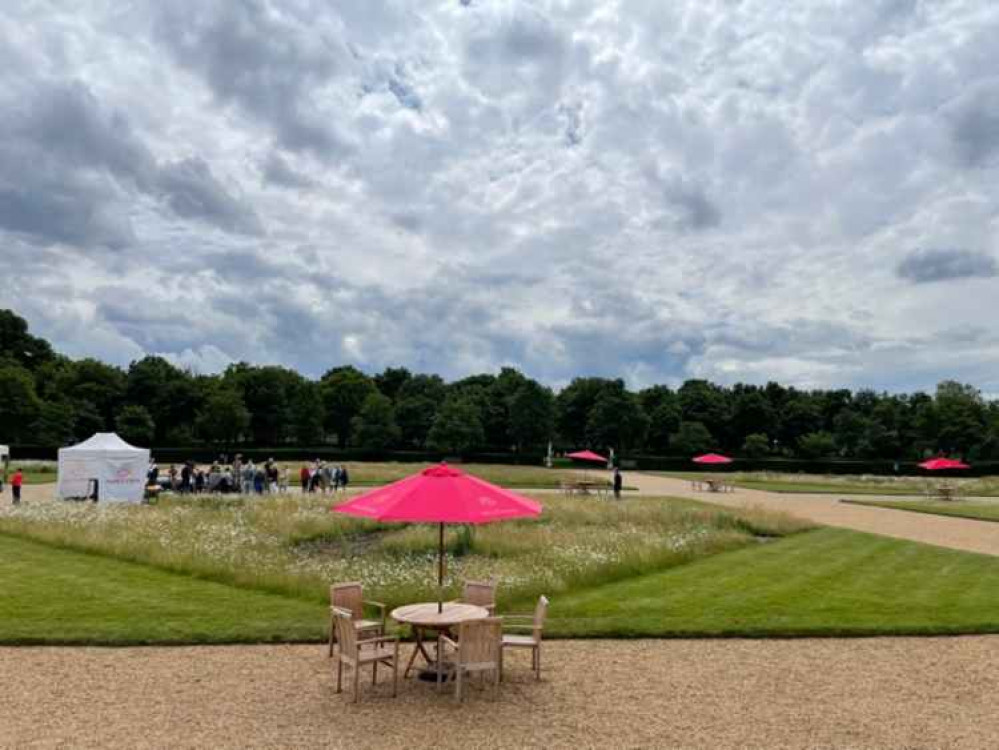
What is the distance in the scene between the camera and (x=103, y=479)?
3011cm

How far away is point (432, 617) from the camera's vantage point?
9492 millimetres

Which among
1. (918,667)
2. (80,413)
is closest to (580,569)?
(918,667)

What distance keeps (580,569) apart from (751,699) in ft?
23.5

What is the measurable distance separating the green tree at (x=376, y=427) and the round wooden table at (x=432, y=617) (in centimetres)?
7875

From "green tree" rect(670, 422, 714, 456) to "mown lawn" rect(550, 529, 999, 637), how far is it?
6870 cm

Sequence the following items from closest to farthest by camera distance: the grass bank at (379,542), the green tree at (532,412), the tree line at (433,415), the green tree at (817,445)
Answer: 1. the grass bank at (379,542)
2. the tree line at (433,415)
3. the green tree at (532,412)
4. the green tree at (817,445)

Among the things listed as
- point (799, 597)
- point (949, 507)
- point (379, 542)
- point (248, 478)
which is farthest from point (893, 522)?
point (248, 478)

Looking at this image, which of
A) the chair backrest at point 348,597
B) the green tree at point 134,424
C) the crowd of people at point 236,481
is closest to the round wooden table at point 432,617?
the chair backrest at point 348,597

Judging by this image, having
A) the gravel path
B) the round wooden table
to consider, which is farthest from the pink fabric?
the gravel path

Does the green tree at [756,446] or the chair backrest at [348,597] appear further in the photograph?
the green tree at [756,446]

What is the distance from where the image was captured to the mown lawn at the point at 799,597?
40.8 ft

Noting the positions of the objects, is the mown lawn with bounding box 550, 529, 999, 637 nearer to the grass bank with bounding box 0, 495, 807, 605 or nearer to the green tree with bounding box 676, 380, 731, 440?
the grass bank with bounding box 0, 495, 807, 605

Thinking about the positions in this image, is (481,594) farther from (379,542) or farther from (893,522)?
(893,522)

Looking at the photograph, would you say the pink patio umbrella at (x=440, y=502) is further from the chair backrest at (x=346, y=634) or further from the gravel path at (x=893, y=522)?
the gravel path at (x=893, y=522)
